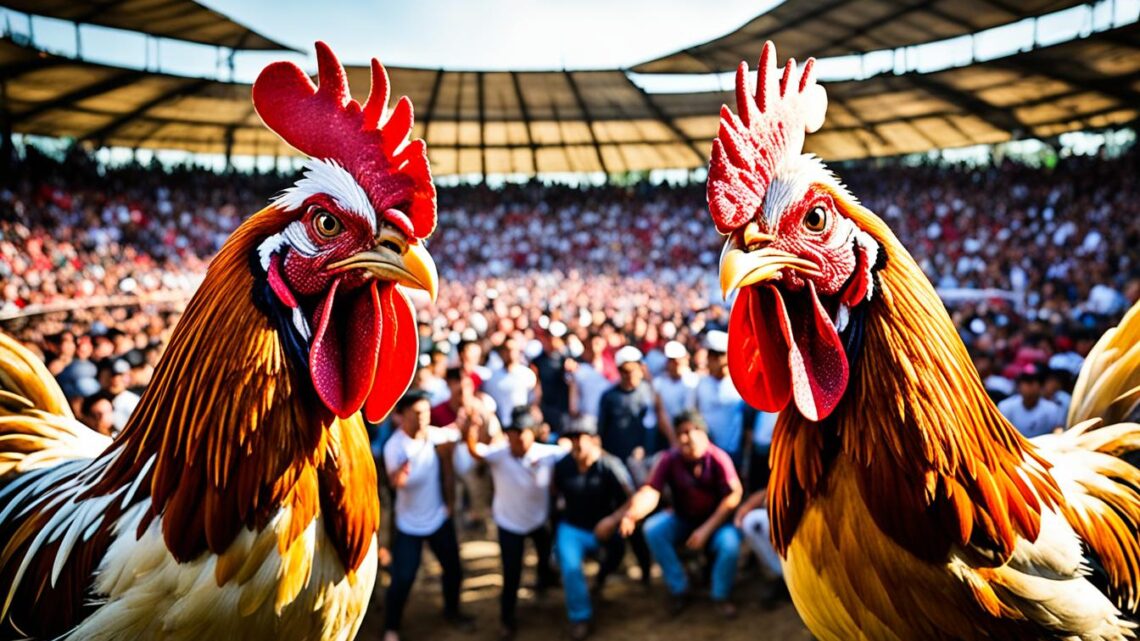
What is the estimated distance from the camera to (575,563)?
5.64 m

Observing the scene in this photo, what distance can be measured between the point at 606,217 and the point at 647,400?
67.6 feet

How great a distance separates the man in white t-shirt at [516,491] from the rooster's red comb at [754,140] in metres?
3.88

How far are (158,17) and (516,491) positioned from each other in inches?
617

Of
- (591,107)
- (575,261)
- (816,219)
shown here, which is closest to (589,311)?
(591,107)

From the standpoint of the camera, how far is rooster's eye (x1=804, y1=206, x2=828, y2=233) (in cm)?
223

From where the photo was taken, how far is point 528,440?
18.9 ft

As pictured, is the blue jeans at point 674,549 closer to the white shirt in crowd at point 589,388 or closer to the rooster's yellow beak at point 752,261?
the white shirt in crowd at point 589,388

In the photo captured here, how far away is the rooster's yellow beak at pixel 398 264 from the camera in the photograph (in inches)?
86.0

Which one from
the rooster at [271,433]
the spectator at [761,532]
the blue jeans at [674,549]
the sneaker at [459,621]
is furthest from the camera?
the sneaker at [459,621]

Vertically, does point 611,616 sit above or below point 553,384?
below

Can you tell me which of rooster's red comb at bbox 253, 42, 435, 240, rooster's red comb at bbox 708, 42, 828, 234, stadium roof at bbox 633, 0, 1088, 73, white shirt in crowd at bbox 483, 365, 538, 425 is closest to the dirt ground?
white shirt in crowd at bbox 483, 365, 538, 425

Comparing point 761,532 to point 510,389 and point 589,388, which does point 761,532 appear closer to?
point 589,388

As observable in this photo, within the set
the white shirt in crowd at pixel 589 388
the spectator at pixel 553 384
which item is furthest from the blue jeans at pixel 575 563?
the spectator at pixel 553 384

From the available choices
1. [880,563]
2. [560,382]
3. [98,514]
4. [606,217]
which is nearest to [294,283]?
[98,514]
